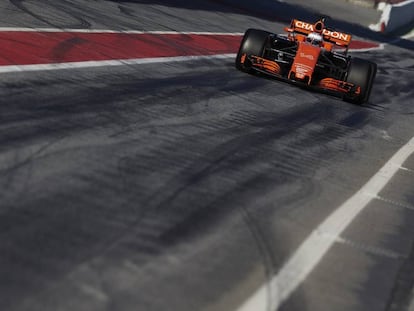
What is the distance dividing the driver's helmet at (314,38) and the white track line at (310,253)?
560cm

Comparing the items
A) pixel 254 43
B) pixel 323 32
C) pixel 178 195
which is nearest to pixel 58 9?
pixel 254 43

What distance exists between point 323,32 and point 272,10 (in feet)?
64.0

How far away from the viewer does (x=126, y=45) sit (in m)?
13.4

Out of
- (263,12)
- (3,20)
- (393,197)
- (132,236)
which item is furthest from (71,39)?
A: (263,12)

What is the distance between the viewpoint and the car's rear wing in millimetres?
13871

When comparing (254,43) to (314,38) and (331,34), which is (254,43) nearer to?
(314,38)

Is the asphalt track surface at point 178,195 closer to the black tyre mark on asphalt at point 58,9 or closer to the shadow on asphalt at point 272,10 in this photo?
the black tyre mark on asphalt at point 58,9

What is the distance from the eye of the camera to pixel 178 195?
600cm

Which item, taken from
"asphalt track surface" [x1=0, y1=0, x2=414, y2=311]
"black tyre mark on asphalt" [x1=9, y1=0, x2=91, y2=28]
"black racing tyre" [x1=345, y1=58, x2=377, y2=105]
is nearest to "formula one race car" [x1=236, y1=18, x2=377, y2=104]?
"black racing tyre" [x1=345, y1=58, x2=377, y2=105]

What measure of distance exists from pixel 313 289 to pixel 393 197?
319 centimetres

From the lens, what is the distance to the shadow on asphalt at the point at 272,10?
2487 cm

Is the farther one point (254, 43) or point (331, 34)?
point (331, 34)

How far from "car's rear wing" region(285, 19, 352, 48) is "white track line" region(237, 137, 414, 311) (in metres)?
5.88

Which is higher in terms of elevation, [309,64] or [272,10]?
[272,10]
